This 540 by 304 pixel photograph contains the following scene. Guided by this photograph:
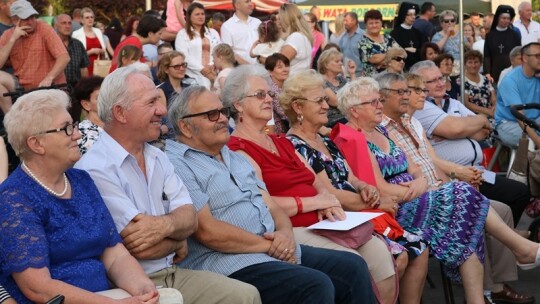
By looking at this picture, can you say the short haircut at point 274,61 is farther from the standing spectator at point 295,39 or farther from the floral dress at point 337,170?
the floral dress at point 337,170

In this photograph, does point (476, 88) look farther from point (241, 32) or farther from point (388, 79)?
point (388, 79)

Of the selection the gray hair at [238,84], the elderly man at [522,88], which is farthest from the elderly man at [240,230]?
the elderly man at [522,88]

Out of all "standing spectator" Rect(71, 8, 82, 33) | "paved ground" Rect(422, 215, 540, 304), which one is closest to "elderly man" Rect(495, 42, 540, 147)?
"paved ground" Rect(422, 215, 540, 304)

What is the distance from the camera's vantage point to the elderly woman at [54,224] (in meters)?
3.65

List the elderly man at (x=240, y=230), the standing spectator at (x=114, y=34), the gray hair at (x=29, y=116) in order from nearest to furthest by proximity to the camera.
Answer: the gray hair at (x=29, y=116) < the elderly man at (x=240, y=230) < the standing spectator at (x=114, y=34)

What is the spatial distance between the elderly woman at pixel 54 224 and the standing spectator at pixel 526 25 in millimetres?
12397

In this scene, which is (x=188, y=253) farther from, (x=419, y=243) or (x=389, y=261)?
(x=419, y=243)

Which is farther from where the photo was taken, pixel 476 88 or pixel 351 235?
pixel 476 88

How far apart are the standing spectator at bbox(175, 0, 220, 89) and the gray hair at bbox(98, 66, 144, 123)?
599 cm

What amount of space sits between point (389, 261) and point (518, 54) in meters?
6.76

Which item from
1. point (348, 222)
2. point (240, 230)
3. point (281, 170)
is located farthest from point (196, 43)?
point (240, 230)

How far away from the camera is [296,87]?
6109mm

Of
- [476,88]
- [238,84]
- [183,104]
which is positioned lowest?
[476,88]

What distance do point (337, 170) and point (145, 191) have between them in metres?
1.98
